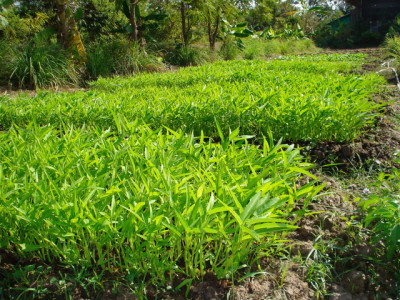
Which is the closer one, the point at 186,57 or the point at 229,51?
the point at 186,57

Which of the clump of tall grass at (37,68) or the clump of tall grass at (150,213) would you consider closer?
the clump of tall grass at (150,213)

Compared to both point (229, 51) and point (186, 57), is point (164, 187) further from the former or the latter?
point (229, 51)

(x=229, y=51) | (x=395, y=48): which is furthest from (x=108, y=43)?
(x=395, y=48)

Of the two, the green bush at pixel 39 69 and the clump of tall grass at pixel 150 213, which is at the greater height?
the green bush at pixel 39 69

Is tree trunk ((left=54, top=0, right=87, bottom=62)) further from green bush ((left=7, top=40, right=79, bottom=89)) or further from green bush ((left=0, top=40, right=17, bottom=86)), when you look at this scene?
green bush ((left=0, top=40, right=17, bottom=86))

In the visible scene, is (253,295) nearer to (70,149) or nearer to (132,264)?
(132,264)

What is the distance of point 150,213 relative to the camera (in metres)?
1.28

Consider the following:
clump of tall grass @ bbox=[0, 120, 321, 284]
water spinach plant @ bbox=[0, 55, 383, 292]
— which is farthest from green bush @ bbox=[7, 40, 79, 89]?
clump of tall grass @ bbox=[0, 120, 321, 284]

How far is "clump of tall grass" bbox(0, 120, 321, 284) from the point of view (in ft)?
4.17

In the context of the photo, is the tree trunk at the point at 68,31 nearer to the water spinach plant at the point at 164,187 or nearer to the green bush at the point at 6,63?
the green bush at the point at 6,63

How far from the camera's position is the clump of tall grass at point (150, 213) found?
127cm

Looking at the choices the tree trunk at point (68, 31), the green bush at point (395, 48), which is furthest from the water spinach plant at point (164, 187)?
the tree trunk at point (68, 31)

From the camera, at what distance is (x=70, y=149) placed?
6.73 feet

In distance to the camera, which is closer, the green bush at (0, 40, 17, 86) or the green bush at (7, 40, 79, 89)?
the green bush at (7, 40, 79, 89)
